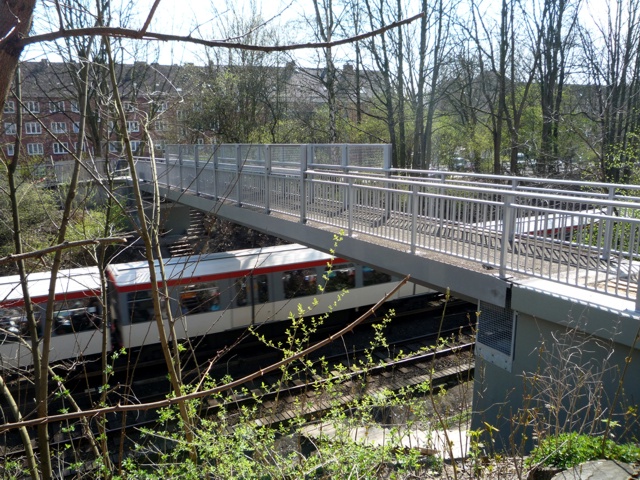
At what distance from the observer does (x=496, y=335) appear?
21.2ft

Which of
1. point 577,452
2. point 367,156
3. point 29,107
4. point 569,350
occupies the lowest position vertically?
point 577,452

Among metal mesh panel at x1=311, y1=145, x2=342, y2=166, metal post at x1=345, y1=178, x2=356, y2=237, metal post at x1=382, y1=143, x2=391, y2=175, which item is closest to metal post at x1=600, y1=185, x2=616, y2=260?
metal post at x1=345, y1=178, x2=356, y2=237

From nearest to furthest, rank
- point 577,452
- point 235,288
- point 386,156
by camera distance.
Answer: point 577,452
point 386,156
point 235,288

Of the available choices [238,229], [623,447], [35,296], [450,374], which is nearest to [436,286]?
[623,447]

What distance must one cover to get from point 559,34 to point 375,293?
49.3ft

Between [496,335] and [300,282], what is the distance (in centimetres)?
781

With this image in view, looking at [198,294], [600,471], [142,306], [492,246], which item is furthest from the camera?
[198,294]

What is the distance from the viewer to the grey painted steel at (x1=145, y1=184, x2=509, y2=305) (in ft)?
21.3

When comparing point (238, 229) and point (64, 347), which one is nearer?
point (64, 347)

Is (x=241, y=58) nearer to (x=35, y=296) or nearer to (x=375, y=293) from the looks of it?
(x=375, y=293)

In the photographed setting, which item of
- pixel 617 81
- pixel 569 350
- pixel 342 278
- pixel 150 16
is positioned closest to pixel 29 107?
pixel 150 16

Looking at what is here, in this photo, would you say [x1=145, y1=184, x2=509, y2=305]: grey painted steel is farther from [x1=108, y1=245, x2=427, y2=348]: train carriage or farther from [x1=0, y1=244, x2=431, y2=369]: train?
[x1=108, y1=245, x2=427, y2=348]: train carriage

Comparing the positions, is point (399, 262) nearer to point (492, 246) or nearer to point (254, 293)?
point (492, 246)

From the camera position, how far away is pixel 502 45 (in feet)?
75.2
